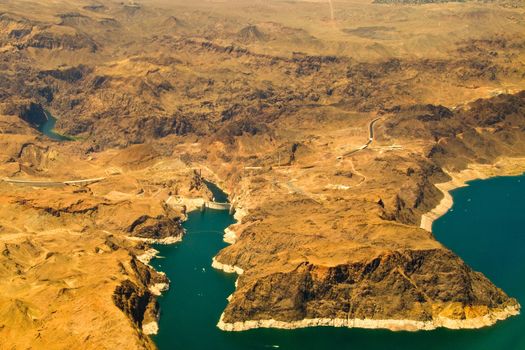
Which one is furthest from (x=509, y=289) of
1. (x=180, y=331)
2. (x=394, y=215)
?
(x=180, y=331)

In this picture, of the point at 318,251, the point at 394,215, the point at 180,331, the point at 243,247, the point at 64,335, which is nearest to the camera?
the point at 64,335

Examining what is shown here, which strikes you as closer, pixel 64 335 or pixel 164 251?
pixel 64 335

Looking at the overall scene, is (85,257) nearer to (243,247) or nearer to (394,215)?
(243,247)

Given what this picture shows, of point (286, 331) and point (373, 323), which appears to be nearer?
point (286, 331)

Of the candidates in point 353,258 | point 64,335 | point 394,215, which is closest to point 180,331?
point 64,335

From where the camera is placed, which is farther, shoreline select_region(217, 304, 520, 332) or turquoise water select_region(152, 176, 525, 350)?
shoreline select_region(217, 304, 520, 332)

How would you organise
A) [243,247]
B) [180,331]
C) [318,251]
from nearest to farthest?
[180,331], [318,251], [243,247]

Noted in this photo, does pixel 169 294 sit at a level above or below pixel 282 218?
below

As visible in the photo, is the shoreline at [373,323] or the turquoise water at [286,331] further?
the shoreline at [373,323]
